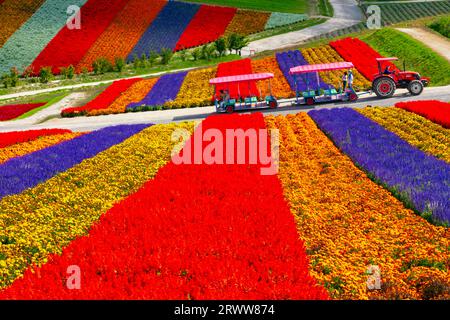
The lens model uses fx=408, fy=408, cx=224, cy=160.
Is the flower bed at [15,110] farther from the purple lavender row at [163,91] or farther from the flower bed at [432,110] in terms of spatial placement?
the flower bed at [432,110]

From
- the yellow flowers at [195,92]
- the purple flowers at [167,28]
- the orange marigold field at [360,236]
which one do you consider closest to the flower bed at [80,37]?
the purple flowers at [167,28]

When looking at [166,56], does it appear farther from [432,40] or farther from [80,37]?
[432,40]

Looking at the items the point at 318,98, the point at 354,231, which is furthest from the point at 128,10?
the point at 354,231

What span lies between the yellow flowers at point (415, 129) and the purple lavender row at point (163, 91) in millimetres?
18253

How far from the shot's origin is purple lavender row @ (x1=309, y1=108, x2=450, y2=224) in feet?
30.7

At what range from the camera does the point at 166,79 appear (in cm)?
4150

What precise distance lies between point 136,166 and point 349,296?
Answer: 355 inches

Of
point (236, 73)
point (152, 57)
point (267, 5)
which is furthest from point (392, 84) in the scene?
point (267, 5)

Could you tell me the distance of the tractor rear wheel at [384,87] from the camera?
86.4 ft

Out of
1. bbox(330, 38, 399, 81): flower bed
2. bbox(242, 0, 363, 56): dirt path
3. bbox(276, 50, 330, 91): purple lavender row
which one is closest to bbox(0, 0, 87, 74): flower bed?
bbox(242, 0, 363, 56): dirt path

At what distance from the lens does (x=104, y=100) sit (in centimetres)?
3594

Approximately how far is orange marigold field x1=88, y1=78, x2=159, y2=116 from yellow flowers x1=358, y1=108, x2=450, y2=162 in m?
20.0

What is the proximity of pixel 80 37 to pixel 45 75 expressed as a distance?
11.5 m
